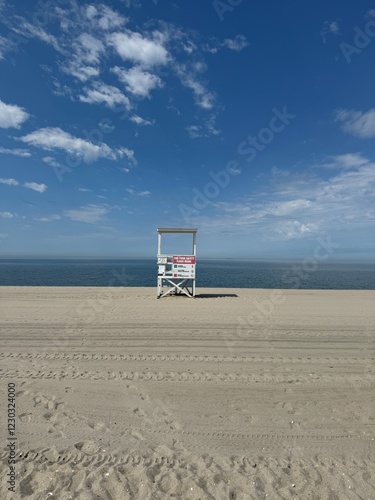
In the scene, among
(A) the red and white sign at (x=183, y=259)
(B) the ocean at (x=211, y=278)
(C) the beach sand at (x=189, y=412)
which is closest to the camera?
(C) the beach sand at (x=189, y=412)

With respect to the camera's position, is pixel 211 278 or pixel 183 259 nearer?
pixel 183 259

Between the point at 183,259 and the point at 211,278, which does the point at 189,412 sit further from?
the point at 211,278

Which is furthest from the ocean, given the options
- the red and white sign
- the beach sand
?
the beach sand

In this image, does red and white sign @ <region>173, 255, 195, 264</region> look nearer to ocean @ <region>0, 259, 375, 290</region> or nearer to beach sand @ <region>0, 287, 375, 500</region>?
beach sand @ <region>0, 287, 375, 500</region>

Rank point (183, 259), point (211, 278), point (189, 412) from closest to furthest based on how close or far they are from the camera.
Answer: point (189, 412) → point (183, 259) → point (211, 278)

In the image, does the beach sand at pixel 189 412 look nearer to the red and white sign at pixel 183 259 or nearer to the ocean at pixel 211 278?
the red and white sign at pixel 183 259

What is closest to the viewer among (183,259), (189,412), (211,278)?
(189,412)

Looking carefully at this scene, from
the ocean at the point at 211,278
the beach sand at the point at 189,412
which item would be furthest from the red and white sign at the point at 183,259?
the ocean at the point at 211,278

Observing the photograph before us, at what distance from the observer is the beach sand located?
321 cm

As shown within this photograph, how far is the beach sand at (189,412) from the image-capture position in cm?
321

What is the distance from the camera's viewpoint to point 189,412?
4.59m

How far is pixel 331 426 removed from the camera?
14.0ft

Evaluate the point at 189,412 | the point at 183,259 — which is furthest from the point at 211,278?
the point at 189,412

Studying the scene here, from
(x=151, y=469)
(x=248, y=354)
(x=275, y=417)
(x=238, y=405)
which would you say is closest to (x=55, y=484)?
(x=151, y=469)
